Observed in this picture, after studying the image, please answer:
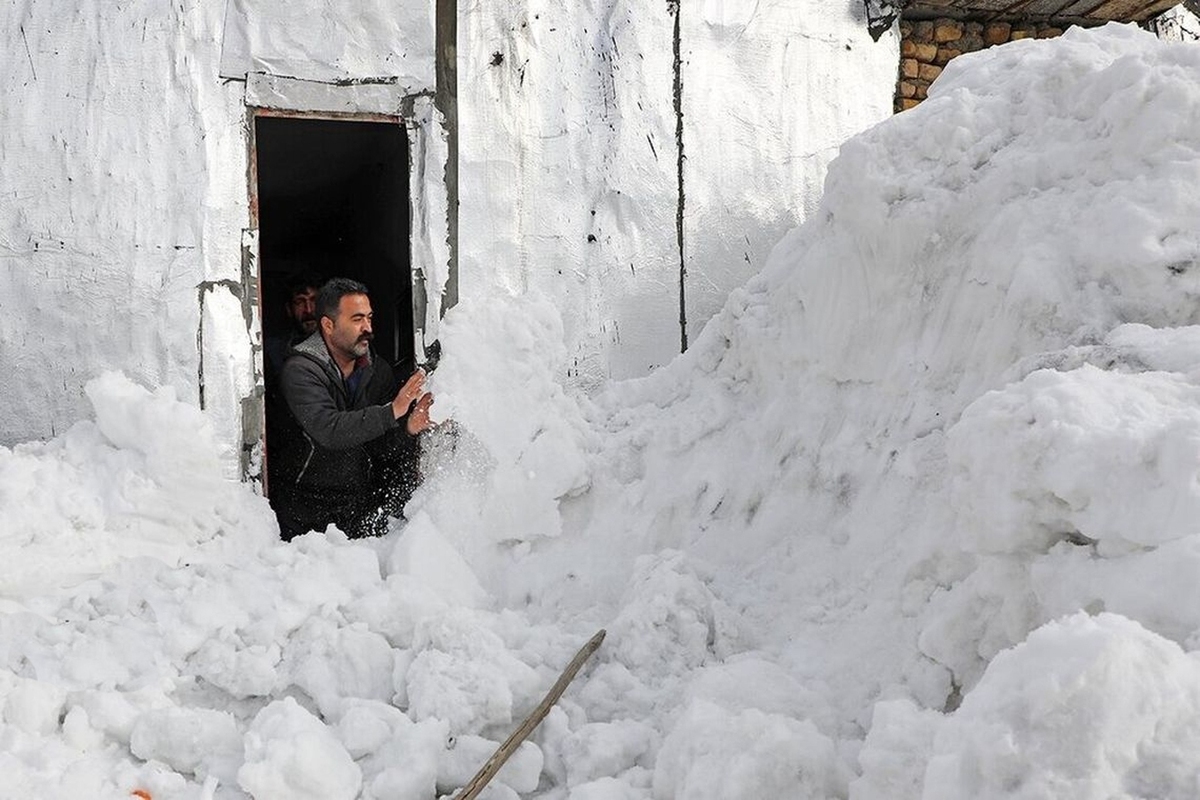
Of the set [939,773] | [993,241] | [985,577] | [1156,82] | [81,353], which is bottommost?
[939,773]

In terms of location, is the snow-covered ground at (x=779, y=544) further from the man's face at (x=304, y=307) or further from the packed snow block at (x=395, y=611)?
the man's face at (x=304, y=307)

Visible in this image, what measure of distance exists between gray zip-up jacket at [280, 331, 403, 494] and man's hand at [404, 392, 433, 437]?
8cm

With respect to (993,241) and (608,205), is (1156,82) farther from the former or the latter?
(608,205)

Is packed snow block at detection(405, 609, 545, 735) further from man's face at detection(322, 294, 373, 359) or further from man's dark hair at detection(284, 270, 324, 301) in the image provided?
man's dark hair at detection(284, 270, 324, 301)

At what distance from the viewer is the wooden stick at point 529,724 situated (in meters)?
2.47

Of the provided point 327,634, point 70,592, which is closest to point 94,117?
point 70,592

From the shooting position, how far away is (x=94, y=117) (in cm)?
375

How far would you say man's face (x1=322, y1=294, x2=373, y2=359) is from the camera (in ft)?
14.0

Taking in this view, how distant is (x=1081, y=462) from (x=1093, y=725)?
1.94ft

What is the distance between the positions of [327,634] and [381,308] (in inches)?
132

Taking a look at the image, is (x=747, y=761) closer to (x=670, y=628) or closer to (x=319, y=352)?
(x=670, y=628)

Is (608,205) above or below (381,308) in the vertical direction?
above

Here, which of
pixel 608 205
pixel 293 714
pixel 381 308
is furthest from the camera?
pixel 381 308

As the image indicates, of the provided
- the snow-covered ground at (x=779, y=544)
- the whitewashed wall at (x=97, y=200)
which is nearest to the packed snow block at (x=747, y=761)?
the snow-covered ground at (x=779, y=544)
